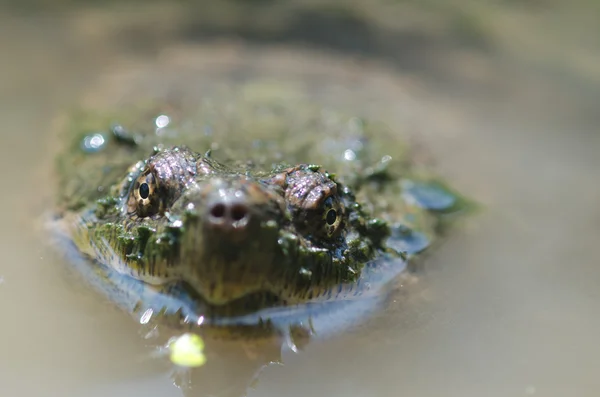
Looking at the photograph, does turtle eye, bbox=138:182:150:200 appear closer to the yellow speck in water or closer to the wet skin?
the wet skin

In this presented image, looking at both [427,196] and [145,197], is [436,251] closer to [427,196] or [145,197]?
[427,196]

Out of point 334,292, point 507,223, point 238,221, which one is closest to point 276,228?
point 238,221

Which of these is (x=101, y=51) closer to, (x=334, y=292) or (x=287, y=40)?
(x=287, y=40)

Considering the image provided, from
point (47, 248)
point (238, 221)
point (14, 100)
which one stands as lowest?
point (47, 248)

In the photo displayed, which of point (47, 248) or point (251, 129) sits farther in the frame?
point (251, 129)

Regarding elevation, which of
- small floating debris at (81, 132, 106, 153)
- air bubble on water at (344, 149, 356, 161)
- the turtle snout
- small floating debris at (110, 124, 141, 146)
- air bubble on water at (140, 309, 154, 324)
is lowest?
air bubble on water at (140, 309, 154, 324)

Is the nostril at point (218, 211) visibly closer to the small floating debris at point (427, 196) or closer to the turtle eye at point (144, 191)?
the turtle eye at point (144, 191)

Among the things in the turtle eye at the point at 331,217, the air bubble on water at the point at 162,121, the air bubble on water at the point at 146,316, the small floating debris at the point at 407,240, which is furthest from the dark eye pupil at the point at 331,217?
the air bubble on water at the point at 162,121

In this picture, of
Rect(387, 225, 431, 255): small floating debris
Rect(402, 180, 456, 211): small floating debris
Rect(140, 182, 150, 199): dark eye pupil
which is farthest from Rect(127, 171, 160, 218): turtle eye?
Rect(402, 180, 456, 211): small floating debris
